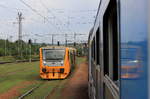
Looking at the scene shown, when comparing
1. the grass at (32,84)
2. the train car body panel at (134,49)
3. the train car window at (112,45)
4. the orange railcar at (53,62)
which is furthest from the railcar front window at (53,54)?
the train car body panel at (134,49)

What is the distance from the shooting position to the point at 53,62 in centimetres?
1820

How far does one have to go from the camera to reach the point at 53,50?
18.4 metres

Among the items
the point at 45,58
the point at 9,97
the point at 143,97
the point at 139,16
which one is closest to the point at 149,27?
the point at 139,16

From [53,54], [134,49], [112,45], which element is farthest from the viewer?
[53,54]

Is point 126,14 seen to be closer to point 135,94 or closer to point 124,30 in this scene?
point 124,30

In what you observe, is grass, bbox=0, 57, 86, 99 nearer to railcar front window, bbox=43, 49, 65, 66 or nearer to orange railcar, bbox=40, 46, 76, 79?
orange railcar, bbox=40, 46, 76, 79

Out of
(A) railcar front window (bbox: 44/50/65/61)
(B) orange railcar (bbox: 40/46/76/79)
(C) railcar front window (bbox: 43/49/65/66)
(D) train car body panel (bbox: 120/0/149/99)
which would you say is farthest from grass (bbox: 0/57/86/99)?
(D) train car body panel (bbox: 120/0/149/99)

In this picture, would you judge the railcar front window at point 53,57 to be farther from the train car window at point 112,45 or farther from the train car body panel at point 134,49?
the train car body panel at point 134,49

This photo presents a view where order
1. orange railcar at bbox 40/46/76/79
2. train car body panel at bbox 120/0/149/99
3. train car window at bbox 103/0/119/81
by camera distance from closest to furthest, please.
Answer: train car body panel at bbox 120/0/149/99 → train car window at bbox 103/0/119/81 → orange railcar at bbox 40/46/76/79

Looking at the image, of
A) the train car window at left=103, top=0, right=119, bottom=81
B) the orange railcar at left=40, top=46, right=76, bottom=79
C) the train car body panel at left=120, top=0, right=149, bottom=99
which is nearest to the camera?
the train car body panel at left=120, top=0, right=149, bottom=99

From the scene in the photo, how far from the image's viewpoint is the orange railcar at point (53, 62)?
1806cm

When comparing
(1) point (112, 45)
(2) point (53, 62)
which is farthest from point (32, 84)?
(1) point (112, 45)

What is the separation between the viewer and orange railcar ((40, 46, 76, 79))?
18062 mm

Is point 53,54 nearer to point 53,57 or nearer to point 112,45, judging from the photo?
point 53,57
